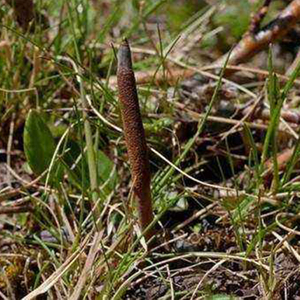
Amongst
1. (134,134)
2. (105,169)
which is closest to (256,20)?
(105,169)

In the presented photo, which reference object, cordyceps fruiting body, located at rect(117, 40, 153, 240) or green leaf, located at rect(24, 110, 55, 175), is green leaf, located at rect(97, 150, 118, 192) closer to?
green leaf, located at rect(24, 110, 55, 175)

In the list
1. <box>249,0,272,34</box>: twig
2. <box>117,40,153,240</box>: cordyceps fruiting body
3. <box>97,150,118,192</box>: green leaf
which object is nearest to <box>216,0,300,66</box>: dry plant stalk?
<box>249,0,272,34</box>: twig

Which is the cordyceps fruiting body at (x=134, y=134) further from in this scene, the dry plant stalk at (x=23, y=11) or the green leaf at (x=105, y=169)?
the dry plant stalk at (x=23, y=11)

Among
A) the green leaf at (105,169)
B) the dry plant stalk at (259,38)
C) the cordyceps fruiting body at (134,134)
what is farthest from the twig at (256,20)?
the cordyceps fruiting body at (134,134)

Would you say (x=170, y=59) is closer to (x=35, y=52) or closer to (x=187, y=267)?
(x=35, y=52)

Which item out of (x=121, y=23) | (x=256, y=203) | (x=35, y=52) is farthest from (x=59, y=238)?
(x=121, y=23)
